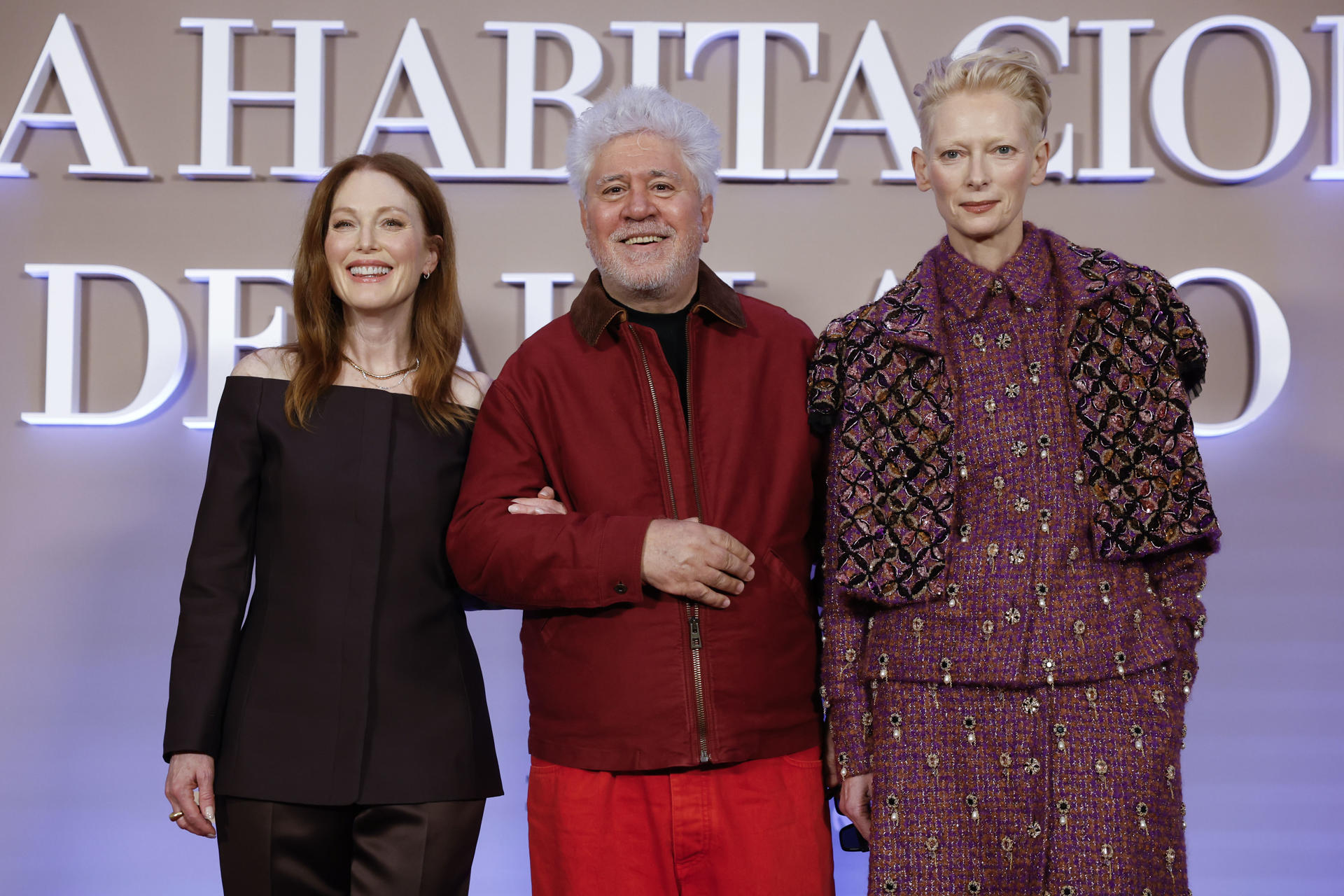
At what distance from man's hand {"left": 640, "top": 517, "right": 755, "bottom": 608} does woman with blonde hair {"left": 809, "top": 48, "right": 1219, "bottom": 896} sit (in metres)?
0.17

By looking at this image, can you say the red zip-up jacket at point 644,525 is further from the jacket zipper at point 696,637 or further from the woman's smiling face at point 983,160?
the woman's smiling face at point 983,160

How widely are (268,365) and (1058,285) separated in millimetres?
1360

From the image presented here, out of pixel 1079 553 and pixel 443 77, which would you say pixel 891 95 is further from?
pixel 1079 553

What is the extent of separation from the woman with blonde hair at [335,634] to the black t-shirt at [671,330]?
367mm

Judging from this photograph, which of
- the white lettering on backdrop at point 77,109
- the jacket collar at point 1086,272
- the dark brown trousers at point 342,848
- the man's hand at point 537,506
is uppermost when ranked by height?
the white lettering on backdrop at point 77,109

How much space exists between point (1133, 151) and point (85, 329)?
288cm

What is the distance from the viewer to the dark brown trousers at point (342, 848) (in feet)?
6.11

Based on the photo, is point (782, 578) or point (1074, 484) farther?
point (782, 578)

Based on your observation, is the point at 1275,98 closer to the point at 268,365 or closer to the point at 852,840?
the point at 852,840

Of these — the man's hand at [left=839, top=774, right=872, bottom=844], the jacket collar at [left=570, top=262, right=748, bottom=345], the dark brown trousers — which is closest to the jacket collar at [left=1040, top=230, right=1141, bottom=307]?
the jacket collar at [left=570, top=262, right=748, bottom=345]

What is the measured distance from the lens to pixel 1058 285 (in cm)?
179

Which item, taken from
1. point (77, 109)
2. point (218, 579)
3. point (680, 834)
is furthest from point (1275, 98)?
point (77, 109)

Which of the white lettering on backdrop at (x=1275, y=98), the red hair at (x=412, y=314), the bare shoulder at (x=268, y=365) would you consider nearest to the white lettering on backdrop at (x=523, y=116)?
the white lettering on backdrop at (x=1275, y=98)

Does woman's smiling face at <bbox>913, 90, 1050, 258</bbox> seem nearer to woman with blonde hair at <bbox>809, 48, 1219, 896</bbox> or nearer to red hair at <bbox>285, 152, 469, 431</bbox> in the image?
woman with blonde hair at <bbox>809, 48, 1219, 896</bbox>
